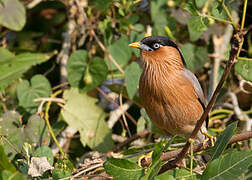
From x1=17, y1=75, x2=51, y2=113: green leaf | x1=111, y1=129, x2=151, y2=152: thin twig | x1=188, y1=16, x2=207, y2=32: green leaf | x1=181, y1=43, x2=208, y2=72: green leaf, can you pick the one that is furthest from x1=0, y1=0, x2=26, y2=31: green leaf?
x1=188, y1=16, x2=207, y2=32: green leaf

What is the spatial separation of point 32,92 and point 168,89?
1147 mm

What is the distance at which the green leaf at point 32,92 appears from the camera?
10.6 feet

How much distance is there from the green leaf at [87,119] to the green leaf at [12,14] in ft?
2.11

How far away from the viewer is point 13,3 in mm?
3348

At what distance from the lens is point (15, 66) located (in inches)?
128

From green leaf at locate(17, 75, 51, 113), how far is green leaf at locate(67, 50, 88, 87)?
0.65 feet

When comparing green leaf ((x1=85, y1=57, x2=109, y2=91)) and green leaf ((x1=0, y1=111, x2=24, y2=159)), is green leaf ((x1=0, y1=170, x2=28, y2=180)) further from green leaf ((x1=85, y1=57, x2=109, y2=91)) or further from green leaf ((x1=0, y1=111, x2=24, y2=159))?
green leaf ((x1=85, y1=57, x2=109, y2=91))

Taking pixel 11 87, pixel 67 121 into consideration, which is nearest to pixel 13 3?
pixel 11 87

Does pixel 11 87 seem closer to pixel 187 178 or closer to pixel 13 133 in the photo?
pixel 13 133

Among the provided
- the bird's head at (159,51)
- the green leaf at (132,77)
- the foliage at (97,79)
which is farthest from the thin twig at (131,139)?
the bird's head at (159,51)

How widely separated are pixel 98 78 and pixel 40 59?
50 cm

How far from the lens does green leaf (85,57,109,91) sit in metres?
3.31

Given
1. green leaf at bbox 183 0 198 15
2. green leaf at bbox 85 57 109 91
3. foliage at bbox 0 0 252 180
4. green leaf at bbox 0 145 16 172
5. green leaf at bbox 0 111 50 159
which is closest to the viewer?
green leaf at bbox 0 145 16 172

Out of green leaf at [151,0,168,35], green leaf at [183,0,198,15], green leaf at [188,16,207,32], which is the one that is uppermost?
green leaf at [183,0,198,15]
